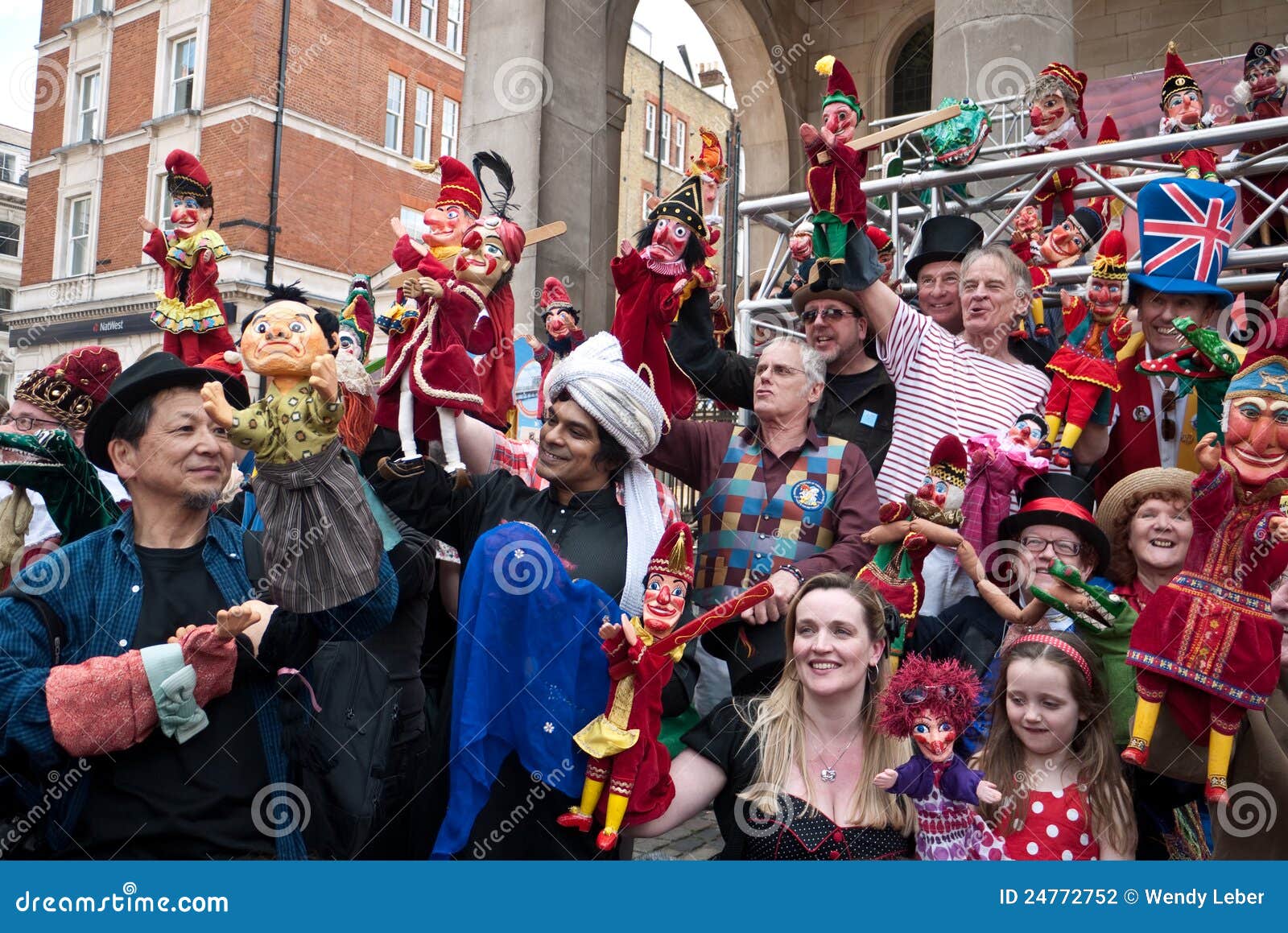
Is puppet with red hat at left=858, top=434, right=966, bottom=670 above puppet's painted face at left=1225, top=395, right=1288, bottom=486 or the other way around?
the other way around

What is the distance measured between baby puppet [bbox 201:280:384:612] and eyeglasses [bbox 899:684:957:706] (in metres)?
1.36

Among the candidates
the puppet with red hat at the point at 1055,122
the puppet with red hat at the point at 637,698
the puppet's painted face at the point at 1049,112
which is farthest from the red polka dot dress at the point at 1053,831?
the puppet's painted face at the point at 1049,112

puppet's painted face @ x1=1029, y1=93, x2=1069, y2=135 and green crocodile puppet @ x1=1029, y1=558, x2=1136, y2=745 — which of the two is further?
puppet's painted face @ x1=1029, y1=93, x2=1069, y2=135

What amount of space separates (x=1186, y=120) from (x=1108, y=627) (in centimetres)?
352

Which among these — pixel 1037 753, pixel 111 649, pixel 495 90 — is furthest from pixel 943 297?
pixel 495 90

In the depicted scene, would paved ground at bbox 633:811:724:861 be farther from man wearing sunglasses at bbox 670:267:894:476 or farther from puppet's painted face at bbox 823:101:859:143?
puppet's painted face at bbox 823:101:859:143

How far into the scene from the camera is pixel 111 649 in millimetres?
2670

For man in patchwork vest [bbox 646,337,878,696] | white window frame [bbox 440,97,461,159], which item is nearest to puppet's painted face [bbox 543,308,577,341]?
man in patchwork vest [bbox 646,337,878,696]

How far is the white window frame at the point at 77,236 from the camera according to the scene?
22453mm

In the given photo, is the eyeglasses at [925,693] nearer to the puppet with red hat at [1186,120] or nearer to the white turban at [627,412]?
the white turban at [627,412]

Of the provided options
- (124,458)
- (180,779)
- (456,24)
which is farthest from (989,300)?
(456,24)

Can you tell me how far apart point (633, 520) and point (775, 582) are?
48 cm

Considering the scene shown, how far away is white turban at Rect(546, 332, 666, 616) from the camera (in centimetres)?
326

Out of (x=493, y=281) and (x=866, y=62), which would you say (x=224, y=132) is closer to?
(x=866, y=62)
